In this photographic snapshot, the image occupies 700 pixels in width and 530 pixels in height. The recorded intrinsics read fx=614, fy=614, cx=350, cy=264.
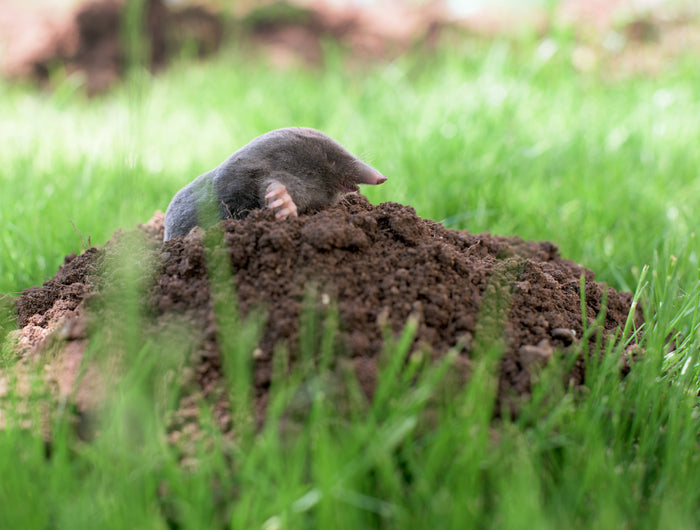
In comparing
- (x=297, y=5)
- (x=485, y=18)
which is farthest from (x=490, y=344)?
(x=297, y=5)

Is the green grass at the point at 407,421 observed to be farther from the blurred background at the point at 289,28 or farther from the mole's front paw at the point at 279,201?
the blurred background at the point at 289,28

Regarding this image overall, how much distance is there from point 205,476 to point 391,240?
0.95m

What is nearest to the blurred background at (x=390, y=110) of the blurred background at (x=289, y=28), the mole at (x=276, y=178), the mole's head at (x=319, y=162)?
the blurred background at (x=289, y=28)

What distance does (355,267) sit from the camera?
1.80 meters

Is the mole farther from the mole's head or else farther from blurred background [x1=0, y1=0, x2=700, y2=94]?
blurred background [x1=0, y1=0, x2=700, y2=94]

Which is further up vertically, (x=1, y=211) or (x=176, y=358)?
(x=176, y=358)

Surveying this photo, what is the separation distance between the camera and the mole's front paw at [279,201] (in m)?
1.97

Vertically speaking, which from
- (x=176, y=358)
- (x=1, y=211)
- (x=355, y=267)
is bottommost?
(x=1, y=211)

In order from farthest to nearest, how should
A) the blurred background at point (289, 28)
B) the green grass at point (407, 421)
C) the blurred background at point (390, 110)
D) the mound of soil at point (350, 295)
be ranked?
the blurred background at point (289, 28)
the blurred background at point (390, 110)
the mound of soil at point (350, 295)
the green grass at point (407, 421)

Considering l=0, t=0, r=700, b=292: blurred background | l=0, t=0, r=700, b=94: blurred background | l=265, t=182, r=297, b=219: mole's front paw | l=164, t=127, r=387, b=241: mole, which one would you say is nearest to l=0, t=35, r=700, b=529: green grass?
l=0, t=0, r=700, b=292: blurred background

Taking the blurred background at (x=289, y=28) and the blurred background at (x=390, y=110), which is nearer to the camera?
the blurred background at (x=390, y=110)

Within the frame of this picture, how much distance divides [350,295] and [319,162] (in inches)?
25.6

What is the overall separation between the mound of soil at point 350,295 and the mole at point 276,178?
0.15 m

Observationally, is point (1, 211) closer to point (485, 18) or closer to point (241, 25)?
point (241, 25)
